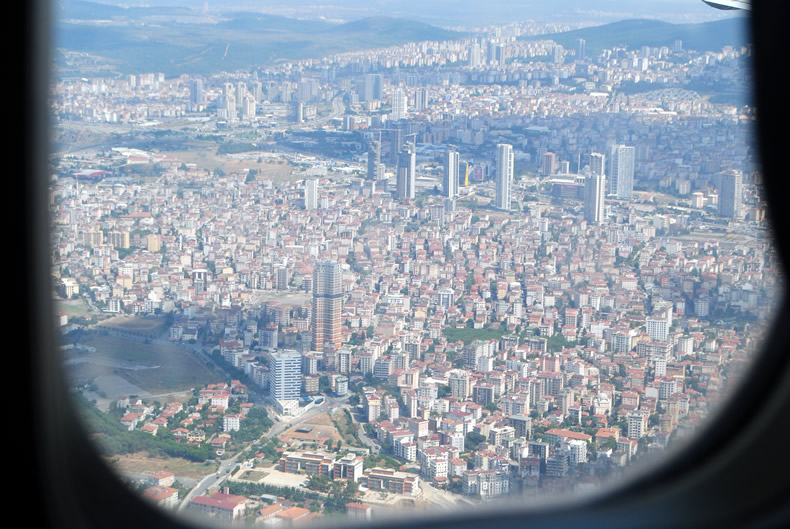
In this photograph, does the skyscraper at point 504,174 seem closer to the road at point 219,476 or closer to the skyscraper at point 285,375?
the skyscraper at point 285,375

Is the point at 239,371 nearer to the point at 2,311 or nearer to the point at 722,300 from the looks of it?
the point at 722,300

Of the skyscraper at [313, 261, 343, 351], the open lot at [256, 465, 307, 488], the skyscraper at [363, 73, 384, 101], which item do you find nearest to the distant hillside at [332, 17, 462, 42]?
the skyscraper at [363, 73, 384, 101]

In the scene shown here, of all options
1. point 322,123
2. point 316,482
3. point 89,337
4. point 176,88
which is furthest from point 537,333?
point 176,88

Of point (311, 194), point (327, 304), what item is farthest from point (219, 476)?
point (311, 194)

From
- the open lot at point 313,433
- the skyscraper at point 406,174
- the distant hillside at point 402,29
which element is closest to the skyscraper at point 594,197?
the skyscraper at point 406,174

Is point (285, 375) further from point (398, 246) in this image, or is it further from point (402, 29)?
point (402, 29)

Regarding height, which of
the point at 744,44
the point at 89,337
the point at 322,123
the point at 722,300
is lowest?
the point at 89,337
